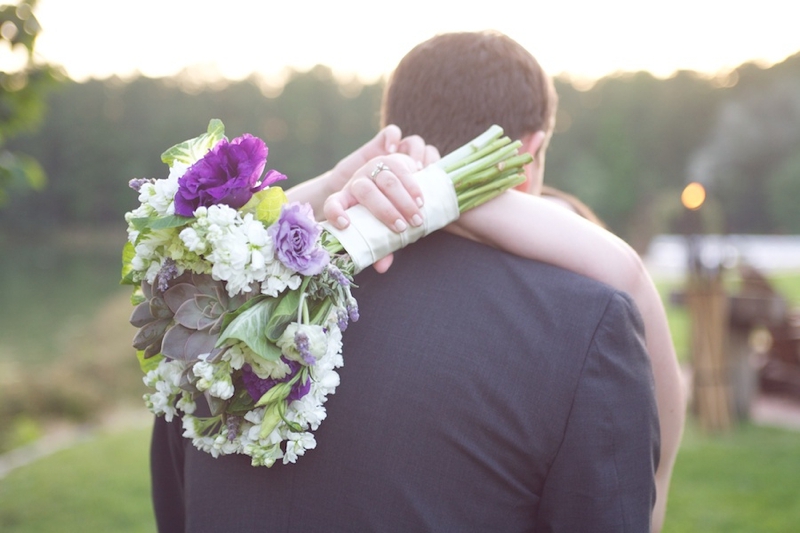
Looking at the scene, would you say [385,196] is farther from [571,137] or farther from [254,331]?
[571,137]

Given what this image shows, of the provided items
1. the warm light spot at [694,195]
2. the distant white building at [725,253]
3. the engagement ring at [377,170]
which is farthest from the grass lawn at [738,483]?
the engagement ring at [377,170]

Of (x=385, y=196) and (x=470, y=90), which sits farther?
(x=470, y=90)

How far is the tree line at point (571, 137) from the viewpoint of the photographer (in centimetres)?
3512

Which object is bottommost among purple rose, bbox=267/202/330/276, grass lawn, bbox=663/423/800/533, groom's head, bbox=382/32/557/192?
grass lawn, bbox=663/423/800/533

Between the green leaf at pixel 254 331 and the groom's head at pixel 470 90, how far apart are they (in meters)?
0.75

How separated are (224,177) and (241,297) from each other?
26 centimetres

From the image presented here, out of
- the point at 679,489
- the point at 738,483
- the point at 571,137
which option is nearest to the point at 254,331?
the point at 679,489

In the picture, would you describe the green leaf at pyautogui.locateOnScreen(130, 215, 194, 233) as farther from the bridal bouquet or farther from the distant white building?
the distant white building

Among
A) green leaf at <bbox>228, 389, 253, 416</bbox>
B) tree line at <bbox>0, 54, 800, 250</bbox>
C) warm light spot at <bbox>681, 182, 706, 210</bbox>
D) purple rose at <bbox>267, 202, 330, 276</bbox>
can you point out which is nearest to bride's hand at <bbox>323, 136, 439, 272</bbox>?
purple rose at <bbox>267, 202, 330, 276</bbox>

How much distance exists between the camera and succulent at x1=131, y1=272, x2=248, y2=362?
4.78 ft

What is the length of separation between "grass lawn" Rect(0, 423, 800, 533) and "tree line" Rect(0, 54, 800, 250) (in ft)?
72.8

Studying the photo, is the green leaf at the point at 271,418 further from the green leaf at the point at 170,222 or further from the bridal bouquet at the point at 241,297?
the green leaf at the point at 170,222

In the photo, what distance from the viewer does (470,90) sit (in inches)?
74.7

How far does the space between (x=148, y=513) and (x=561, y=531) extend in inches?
195
